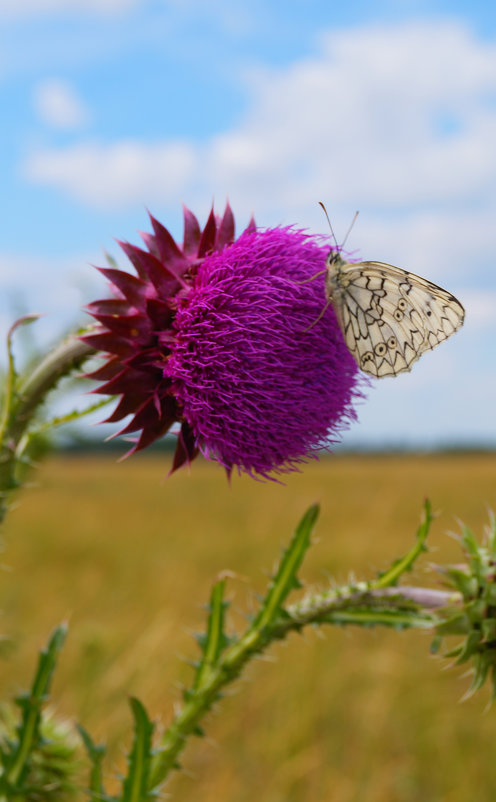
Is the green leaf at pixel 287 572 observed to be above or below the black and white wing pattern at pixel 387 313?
below

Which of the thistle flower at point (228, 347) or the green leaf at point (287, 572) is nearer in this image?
the thistle flower at point (228, 347)

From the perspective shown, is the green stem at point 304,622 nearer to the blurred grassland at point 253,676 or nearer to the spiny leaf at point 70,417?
the blurred grassland at point 253,676

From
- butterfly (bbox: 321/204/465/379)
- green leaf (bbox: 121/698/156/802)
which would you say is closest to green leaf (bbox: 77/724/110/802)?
green leaf (bbox: 121/698/156/802)

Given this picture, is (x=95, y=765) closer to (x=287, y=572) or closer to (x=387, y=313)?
(x=287, y=572)

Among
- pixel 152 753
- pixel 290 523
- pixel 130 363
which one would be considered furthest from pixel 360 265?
pixel 290 523

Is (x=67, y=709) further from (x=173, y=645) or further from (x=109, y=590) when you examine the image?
(x=109, y=590)

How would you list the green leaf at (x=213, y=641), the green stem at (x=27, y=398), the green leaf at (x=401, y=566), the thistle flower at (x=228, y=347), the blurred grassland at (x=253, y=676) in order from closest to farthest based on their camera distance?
the thistle flower at (x=228, y=347), the green stem at (x=27, y=398), the green leaf at (x=401, y=566), the green leaf at (x=213, y=641), the blurred grassland at (x=253, y=676)

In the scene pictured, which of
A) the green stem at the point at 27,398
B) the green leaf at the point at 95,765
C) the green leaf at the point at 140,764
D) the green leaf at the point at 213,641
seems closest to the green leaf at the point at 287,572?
the green leaf at the point at 213,641
